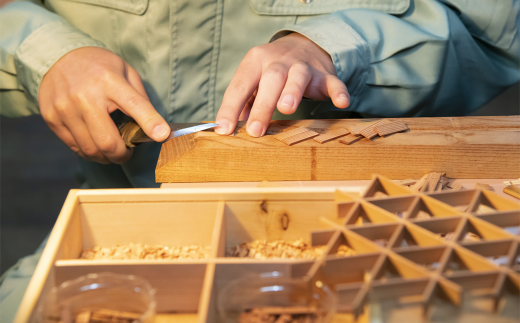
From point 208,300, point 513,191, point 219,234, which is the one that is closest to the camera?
point 208,300

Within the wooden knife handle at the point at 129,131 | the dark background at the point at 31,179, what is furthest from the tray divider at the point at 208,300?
the dark background at the point at 31,179

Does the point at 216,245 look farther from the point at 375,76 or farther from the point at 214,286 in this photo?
the point at 375,76

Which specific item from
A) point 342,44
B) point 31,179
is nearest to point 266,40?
point 342,44

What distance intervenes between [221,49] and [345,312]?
91 cm

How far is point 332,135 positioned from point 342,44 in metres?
0.31

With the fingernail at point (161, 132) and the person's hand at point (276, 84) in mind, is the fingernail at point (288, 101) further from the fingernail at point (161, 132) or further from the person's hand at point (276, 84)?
the fingernail at point (161, 132)

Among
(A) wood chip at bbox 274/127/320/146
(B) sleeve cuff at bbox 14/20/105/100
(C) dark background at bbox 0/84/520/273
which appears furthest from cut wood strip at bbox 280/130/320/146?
(C) dark background at bbox 0/84/520/273

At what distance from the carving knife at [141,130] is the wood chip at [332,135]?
0.76 feet

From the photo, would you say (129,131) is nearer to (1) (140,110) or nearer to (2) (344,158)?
(1) (140,110)

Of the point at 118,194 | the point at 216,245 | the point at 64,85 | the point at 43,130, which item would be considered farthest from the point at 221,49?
the point at 43,130

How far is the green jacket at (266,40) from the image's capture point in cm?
105

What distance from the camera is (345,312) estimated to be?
1.59 ft

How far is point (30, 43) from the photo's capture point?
1054mm

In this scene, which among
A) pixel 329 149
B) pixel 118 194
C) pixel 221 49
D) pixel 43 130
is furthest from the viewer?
pixel 43 130
